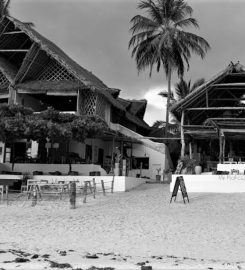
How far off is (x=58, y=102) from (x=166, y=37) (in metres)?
7.75

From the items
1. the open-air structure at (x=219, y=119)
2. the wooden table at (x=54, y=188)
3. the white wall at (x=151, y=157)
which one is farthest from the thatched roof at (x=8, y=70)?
the wooden table at (x=54, y=188)

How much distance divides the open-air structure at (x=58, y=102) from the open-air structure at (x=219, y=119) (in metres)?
3.47

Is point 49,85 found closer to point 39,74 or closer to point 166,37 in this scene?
point 39,74

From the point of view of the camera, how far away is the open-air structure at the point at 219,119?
19.3 meters

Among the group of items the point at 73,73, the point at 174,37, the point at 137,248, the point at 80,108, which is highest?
the point at 174,37

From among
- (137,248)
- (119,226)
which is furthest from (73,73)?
(137,248)

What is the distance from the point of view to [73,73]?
2508 cm

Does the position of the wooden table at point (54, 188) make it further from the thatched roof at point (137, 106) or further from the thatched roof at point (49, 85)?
the thatched roof at point (137, 106)

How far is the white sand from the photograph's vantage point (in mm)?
8352

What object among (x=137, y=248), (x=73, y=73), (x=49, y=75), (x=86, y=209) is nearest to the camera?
(x=137, y=248)

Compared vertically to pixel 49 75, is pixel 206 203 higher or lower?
lower

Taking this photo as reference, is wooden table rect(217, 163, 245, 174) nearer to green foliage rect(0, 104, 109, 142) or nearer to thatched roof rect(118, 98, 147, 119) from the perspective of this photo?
green foliage rect(0, 104, 109, 142)

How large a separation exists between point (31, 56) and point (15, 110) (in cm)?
638

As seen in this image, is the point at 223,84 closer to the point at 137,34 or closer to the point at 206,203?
the point at 206,203
